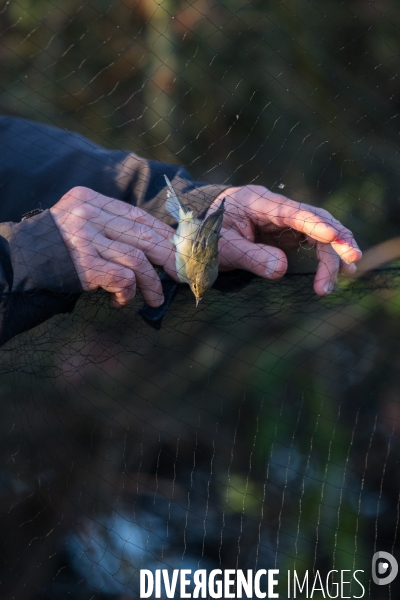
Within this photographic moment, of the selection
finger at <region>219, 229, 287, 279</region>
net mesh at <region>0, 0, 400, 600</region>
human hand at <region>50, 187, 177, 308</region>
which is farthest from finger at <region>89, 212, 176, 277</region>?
net mesh at <region>0, 0, 400, 600</region>

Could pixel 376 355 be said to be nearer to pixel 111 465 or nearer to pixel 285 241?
pixel 111 465

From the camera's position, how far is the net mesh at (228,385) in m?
A: 1.68

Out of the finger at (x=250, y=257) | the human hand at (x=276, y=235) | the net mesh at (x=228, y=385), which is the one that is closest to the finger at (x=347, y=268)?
the human hand at (x=276, y=235)

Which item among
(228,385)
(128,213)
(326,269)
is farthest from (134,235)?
(228,385)

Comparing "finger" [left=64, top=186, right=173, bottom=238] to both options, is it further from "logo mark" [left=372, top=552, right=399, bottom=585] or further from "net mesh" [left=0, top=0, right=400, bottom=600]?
"logo mark" [left=372, top=552, right=399, bottom=585]

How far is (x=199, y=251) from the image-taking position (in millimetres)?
1150

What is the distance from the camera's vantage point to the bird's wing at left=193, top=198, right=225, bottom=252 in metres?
1.15

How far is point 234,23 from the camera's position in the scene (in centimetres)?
234

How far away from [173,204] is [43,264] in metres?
0.31

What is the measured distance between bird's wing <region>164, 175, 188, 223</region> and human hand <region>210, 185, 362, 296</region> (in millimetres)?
52

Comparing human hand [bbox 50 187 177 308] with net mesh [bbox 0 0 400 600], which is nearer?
human hand [bbox 50 187 177 308]

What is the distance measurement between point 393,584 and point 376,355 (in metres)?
0.57

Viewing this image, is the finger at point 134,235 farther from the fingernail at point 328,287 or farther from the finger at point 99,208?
the fingernail at point 328,287

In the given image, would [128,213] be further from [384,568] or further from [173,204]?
[384,568]
